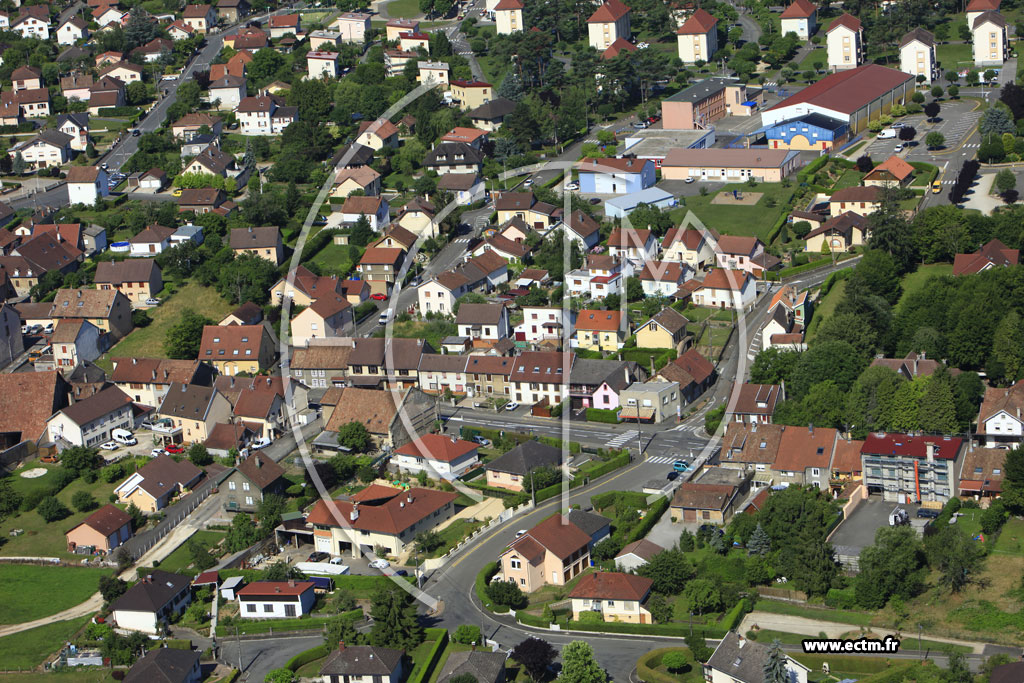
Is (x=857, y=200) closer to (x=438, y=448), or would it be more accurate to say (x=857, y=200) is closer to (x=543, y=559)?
(x=438, y=448)

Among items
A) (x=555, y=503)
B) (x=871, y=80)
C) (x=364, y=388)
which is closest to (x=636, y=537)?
(x=555, y=503)

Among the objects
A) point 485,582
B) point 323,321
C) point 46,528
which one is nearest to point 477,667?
point 485,582

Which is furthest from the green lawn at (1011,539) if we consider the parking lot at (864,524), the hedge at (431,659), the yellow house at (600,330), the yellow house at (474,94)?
the yellow house at (474,94)

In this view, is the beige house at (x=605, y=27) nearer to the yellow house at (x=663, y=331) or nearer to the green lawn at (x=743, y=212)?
the green lawn at (x=743, y=212)

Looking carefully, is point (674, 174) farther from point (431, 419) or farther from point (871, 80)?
point (431, 419)

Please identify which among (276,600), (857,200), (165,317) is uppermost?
(857,200)
